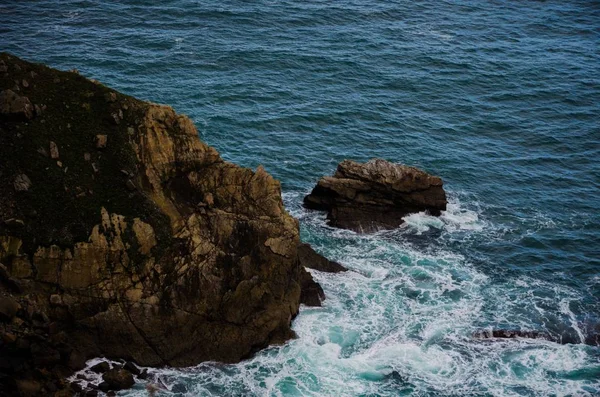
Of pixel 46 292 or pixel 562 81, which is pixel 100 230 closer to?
pixel 46 292

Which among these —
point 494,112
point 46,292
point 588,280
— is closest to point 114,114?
point 46,292

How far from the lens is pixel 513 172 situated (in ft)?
279

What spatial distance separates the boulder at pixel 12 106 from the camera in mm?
51875

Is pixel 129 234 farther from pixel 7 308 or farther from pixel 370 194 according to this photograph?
pixel 370 194

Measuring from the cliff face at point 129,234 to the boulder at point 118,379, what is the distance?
71.3 inches

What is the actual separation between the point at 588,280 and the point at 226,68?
54868 mm

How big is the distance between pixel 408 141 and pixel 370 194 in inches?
737

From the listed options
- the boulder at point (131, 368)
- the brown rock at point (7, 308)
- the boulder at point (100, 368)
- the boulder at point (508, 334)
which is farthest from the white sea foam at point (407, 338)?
the brown rock at point (7, 308)

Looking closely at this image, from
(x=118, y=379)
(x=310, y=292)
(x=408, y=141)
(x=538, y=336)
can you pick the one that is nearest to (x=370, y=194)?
(x=310, y=292)

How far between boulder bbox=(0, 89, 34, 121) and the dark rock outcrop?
2925cm

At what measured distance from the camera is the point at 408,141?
89000 mm

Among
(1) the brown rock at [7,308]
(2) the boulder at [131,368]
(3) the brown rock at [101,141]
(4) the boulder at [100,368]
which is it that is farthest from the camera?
(3) the brown rock at [101,141]

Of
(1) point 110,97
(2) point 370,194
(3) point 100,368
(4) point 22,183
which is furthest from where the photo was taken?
(2) point 370,194

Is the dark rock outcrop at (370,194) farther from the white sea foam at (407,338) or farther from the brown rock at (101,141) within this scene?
the brown rock at (101,141)
